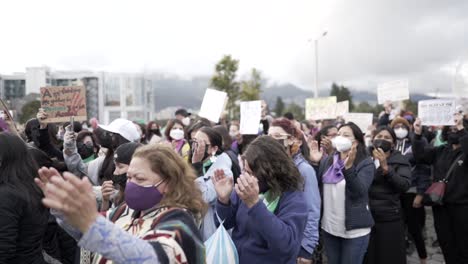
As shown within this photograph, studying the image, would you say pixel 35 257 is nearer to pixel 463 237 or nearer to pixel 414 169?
pixel 463 237

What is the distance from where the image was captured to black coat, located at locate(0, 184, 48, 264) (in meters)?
2.58

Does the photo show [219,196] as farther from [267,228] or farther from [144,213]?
[144,213]

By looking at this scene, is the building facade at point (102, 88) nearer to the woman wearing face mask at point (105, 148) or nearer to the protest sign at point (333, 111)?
the protest sign at point (333, 111)


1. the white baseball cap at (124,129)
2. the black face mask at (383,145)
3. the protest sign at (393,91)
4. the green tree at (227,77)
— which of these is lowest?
the black face mask at (383,145)

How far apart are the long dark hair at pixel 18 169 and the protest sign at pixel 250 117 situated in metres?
3.70

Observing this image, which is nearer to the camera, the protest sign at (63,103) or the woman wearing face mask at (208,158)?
the woman wearing face mask at (208,158)

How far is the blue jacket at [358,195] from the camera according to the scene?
3831mm

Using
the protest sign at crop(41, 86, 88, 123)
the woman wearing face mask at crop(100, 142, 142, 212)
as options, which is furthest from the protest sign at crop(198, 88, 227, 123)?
the woman wearing face mask at crop(100, 142, 142, 212)

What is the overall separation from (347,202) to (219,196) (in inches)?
71.3

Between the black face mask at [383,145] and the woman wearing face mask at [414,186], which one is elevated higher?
the black face mask at [383,145]

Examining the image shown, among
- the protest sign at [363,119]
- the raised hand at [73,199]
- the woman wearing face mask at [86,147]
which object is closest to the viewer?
the raised hand at [73,199]

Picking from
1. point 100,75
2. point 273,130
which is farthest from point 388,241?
point 100,75

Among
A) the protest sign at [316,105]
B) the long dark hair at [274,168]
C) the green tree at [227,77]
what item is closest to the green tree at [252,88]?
the green tree at [227,77]

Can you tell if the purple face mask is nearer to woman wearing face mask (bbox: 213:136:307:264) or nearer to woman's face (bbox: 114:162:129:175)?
woman wearing face mask (bbox: 213:136:307:264)
